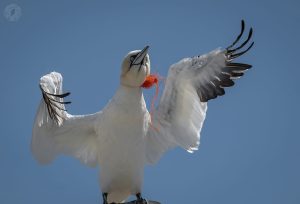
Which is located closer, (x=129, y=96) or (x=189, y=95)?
(x=129, y=96)

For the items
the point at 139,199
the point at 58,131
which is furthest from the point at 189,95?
the point at 58,131

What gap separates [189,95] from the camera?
1000 cm

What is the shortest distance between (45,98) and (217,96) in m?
2.95

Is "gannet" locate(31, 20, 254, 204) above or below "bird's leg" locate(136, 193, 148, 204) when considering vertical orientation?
above

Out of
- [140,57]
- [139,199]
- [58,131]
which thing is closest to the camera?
[140,57]

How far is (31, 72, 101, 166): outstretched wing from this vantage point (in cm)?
946

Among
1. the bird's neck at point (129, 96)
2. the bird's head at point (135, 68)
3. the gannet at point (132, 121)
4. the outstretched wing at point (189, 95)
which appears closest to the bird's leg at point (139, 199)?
the gannet at point (132, 121)

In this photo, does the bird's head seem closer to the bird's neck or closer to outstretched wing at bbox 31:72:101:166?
the bird's neck

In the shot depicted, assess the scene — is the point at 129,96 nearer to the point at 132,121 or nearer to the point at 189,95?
the point at 132,121

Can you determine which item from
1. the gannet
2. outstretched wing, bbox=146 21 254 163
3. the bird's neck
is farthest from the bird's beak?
outstretched wing, bbox=146 21 254 163

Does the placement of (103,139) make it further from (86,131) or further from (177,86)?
(177,86)

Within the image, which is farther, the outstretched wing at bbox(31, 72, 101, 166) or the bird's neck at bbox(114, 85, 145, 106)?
the outstretched wing at bbox(31, 72, 101, 166)

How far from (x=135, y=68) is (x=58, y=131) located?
199 centimetres

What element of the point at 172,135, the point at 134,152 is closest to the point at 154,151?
the point at 172,135
